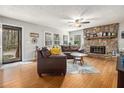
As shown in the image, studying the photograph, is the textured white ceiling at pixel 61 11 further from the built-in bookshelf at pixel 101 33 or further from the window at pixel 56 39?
the window at pixel 56 39

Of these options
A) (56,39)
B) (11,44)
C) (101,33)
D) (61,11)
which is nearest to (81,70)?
(61,11)

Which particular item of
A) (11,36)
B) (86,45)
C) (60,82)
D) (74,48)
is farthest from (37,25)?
(60,82)

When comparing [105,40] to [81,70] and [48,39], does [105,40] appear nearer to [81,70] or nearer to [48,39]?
[48,39]

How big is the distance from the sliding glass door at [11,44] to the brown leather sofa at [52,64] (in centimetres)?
281

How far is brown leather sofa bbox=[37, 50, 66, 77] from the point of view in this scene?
13.5 feet

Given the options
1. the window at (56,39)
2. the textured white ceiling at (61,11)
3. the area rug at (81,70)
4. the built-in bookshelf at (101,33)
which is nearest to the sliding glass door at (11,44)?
the textured white ceiling at (61,11)

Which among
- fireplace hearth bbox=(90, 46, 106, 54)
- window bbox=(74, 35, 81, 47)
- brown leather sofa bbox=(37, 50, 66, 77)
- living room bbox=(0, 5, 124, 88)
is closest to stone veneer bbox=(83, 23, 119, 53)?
living room bbox=(0, 5, 124, 88)

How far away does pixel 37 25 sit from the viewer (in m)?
8.04

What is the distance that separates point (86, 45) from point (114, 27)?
2.61 m

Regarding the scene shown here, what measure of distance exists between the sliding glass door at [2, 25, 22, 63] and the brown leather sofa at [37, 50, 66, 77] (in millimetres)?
2812

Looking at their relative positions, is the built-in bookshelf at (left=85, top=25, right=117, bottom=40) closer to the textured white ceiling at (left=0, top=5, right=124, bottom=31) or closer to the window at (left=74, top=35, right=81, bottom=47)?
the window at (left=74, top=35, right=81, bottom=47)

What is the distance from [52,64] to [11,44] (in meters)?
3.32

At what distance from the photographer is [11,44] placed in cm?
646
